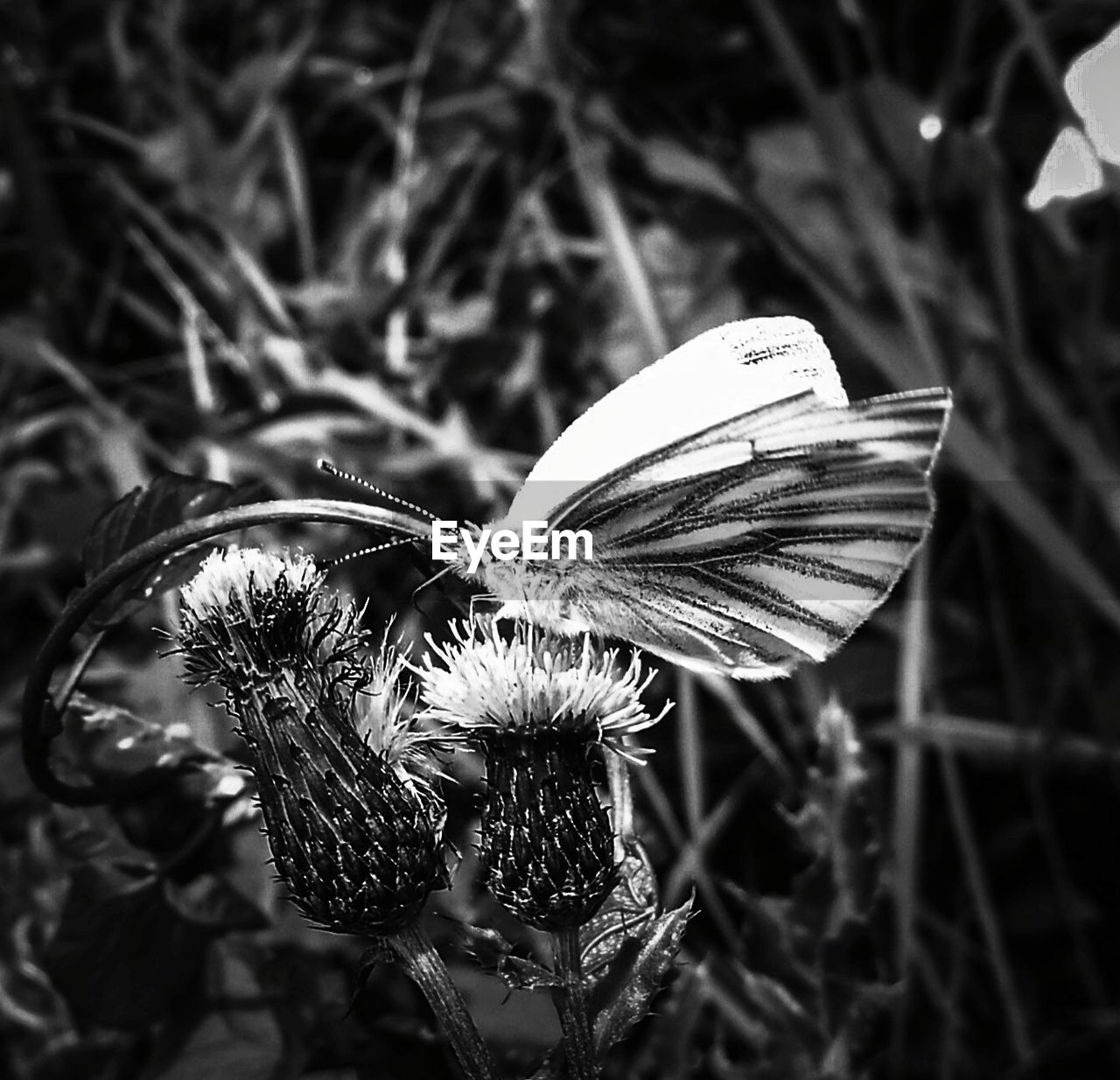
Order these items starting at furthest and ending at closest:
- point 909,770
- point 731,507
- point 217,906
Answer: point 909,770
point 217,906
point 731,507

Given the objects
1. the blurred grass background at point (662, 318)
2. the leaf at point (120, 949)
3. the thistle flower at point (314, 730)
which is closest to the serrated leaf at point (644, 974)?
the thistle flower at point (314, 730)

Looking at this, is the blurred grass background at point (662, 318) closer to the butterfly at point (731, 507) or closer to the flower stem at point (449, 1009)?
the butterfly at point (731, 507)

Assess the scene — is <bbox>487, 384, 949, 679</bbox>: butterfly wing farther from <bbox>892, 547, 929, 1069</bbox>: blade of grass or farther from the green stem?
<bbox>892, 547, 929, 1069</bbox>: blade of grass

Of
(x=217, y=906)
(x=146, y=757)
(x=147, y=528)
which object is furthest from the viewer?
(x=217, y=906)

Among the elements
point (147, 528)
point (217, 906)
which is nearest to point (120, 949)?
point (217, 906)

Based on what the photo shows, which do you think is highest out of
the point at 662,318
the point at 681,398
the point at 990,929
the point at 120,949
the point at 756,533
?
the point at 662,318

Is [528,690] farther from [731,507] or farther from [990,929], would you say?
[990,929]

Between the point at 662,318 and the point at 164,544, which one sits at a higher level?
the point at 662,318
